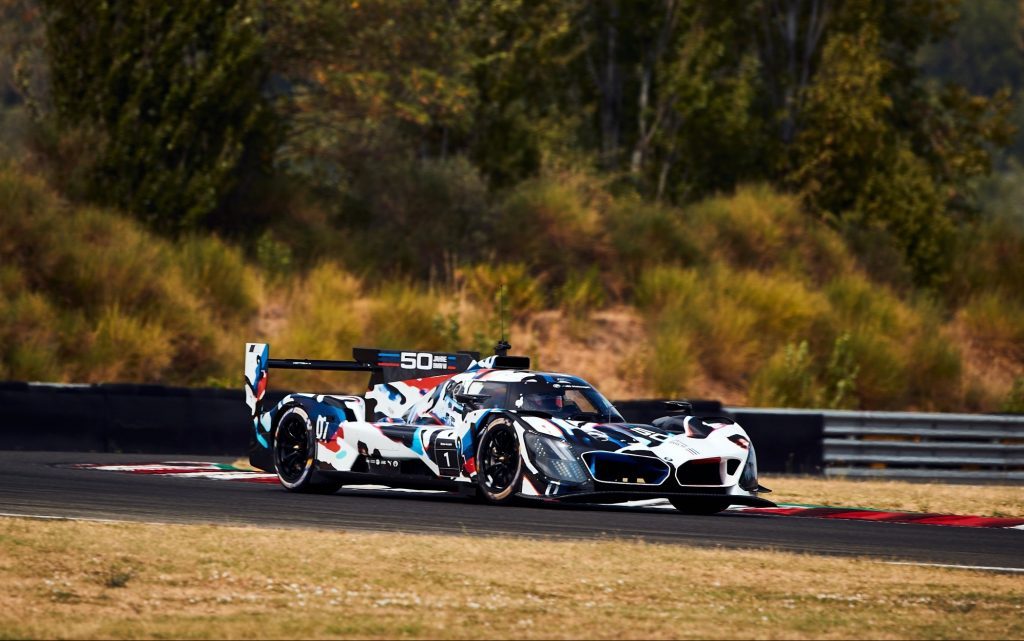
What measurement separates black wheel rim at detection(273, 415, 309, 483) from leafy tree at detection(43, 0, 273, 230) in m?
15.5

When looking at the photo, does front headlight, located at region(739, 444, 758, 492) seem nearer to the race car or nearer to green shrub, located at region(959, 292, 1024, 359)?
the race car

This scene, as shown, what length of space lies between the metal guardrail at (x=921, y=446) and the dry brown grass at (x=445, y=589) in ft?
36.0

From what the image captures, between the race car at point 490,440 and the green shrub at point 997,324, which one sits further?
the green shrub at point 997,324

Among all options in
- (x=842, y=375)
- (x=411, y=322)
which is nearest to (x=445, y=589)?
(x=411, y=322)

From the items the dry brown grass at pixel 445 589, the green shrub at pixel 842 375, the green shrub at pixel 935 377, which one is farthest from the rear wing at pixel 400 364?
the green shrub at pixel 935 377

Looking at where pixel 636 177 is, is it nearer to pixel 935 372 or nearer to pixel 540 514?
pixel 935 372

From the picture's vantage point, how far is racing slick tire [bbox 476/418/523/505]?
1448 centimetres

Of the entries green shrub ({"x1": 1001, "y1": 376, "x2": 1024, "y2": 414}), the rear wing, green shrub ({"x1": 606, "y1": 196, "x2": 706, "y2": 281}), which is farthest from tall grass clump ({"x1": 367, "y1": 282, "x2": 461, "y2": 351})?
the rear wing

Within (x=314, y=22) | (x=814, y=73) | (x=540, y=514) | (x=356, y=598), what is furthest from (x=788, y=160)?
(x=356, y=598)

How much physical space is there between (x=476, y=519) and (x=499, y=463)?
4.77 ft

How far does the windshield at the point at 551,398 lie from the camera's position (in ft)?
49.2

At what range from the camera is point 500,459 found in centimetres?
1475

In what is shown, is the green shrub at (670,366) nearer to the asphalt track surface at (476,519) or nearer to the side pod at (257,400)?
the side pod at (257,400)

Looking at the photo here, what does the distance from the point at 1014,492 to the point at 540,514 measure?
26.5 feet
